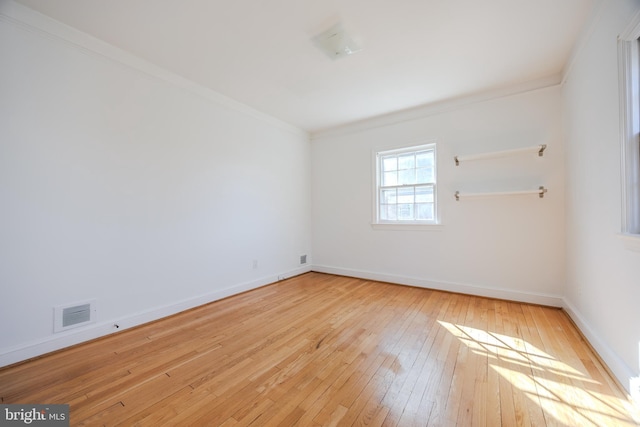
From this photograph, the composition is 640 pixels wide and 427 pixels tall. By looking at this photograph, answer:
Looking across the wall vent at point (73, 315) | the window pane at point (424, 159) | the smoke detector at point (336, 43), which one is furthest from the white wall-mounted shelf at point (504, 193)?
the wall vent at point (73, 315)

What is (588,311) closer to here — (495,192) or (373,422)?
(495,192)

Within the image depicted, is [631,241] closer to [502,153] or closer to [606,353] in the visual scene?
[606,353]

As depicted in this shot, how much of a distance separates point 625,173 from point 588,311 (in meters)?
1.28

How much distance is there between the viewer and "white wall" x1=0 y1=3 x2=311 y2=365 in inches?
72.2

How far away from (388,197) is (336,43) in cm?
239

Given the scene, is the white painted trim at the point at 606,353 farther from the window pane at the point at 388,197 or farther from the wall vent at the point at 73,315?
the wall vent at the point at 73,315

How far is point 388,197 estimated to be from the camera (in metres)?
4.00

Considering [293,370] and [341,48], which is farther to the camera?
[341,48]

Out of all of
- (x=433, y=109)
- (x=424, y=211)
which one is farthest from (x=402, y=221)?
(x=433, y=109)

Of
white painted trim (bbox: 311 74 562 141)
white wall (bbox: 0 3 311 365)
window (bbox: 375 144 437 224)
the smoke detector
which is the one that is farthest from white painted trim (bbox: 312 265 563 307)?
the smoke detector

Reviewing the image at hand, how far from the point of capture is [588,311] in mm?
Result: 2117

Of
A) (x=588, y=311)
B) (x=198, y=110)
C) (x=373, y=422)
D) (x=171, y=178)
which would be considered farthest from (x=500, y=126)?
(x=171, y=178)

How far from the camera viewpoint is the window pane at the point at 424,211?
3598 mm

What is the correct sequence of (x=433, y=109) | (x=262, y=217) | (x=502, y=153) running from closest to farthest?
(x=502, y=153), (x=433, y=109), (x=262, y=217)
